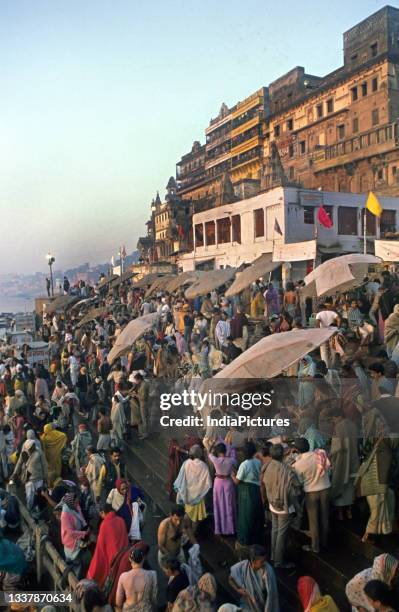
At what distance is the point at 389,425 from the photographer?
535 cm

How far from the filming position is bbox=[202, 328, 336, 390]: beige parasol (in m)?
6.35

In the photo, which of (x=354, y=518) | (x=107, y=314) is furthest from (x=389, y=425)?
(x=107, y=314)

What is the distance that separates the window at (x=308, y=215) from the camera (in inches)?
930

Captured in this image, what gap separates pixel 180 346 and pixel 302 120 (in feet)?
116

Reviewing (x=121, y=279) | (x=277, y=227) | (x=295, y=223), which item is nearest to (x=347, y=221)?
(x=295, y=223)

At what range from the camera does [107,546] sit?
5336 mm

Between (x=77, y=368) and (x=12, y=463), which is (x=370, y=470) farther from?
(x=77, y=368)

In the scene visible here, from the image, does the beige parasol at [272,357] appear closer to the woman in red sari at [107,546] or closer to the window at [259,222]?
the woman in red sari at [107,546]

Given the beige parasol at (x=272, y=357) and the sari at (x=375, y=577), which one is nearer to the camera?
the sari at (x=375, y=577)

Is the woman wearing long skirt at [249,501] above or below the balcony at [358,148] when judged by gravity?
below

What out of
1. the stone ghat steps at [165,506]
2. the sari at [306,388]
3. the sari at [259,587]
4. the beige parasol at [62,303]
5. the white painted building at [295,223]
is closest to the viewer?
the sari at [259,587]

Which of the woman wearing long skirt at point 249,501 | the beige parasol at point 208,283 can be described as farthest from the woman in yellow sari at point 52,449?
the beige parasol at point 208,283

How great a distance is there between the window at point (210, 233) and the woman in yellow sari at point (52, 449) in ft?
74.9

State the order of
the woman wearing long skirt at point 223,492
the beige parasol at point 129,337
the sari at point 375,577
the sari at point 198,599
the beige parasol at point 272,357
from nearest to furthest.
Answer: the sari at point 375,577 < the sari at point 198,599 < the woman wearing long skirt at point 223,492 < the beige parasol at point 272,357 < the beige parasol at point 129,337
